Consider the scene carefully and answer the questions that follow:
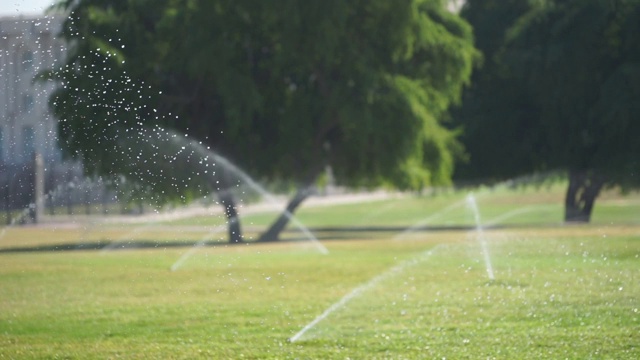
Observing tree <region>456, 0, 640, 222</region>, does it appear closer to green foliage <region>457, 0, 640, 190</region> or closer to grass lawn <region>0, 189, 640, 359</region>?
green foliage <region>457, 0, 640, 190</region>

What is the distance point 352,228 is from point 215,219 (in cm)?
517

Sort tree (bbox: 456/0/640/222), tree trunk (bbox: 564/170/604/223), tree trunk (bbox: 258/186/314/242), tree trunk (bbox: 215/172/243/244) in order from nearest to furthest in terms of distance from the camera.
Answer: tree trunk (bbox: 215/172/243/244)
tree trunk (bbox: 258/186/314/242)
tree (bbox: 456/0/640/222)
tree trunk (bbox: 564/170/604/223)

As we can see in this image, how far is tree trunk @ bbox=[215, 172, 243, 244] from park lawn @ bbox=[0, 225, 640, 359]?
775cm

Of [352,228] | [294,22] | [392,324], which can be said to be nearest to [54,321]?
[392,324]

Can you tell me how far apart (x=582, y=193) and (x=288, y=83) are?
12.6m

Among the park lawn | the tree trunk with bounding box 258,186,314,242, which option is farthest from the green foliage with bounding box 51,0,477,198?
the park lawn

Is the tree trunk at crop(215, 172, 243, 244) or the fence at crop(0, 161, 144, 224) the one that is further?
the tree trunk at crop(215, 172, 243, 244)

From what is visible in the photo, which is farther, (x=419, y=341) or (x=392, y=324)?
(x=392, y=324)

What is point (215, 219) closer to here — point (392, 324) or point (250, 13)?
point (250, 13)

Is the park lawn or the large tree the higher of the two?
the large tree

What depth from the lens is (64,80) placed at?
18.6 m

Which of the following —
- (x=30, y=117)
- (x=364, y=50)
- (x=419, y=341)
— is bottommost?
(x=419, y=341)

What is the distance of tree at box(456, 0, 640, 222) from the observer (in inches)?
1267

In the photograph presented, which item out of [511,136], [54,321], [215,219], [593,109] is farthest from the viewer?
[511,136]
